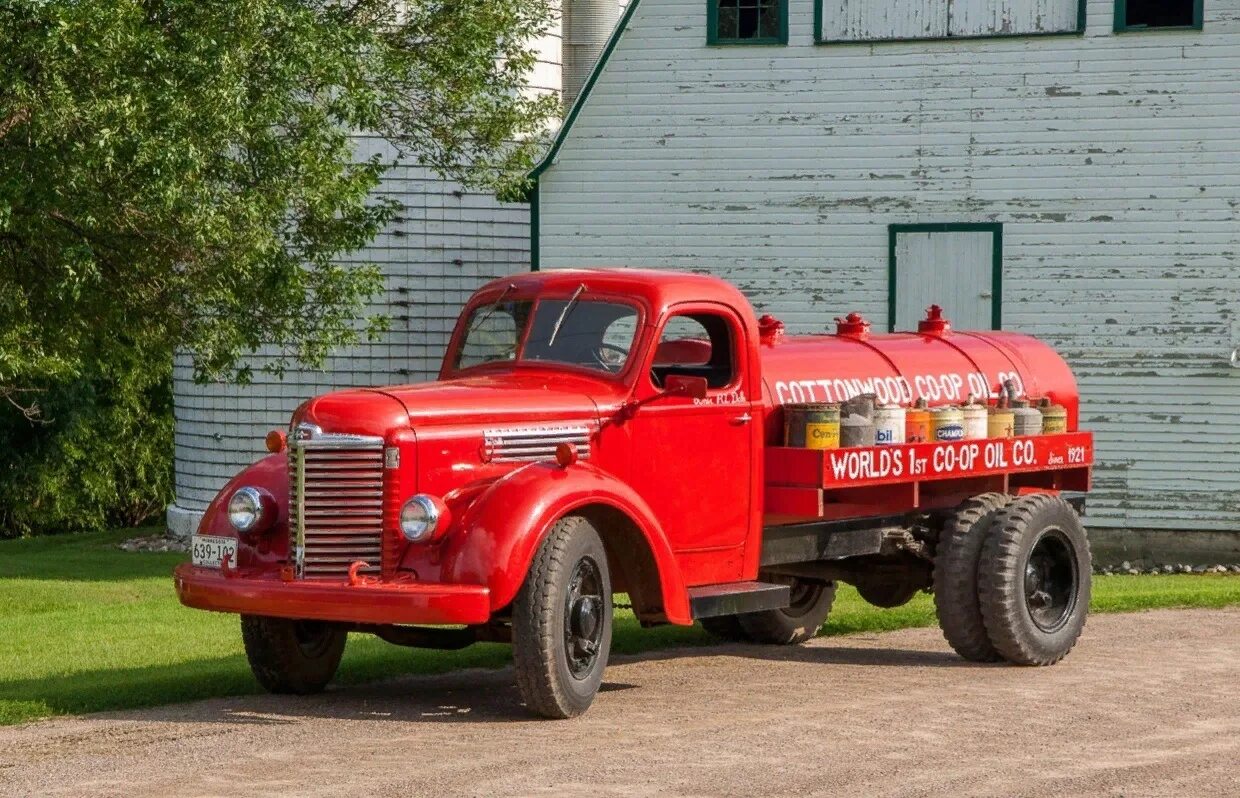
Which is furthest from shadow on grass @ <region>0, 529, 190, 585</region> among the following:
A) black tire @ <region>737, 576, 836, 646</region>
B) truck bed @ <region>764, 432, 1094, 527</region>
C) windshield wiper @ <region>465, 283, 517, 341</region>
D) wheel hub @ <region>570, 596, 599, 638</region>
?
wheel hub @ <region>570, 596, 599, 638</region>

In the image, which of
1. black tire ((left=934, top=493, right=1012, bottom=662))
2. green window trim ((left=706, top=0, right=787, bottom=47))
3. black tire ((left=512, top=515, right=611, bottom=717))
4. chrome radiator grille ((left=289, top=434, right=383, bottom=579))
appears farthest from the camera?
green window trim ((left=706, top=0, right=787, bottom=47))

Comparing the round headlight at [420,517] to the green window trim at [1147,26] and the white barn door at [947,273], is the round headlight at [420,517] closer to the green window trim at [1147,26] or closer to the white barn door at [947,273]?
the white barn door at [947,273]

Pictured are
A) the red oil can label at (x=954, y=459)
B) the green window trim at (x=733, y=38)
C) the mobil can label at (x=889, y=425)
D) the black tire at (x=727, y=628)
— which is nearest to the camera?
the red oil can label at (x=954, y=459)

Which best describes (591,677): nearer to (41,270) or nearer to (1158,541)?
(41,270)

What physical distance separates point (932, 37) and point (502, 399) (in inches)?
466

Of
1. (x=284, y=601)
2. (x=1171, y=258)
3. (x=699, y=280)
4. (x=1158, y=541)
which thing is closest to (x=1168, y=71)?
(x=1171, y=258)

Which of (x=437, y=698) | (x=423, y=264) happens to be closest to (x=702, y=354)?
(x=437, y=698)

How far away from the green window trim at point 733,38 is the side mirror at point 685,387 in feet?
36.0

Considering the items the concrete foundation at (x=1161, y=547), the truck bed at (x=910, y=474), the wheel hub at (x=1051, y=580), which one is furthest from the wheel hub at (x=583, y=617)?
the concrete foundation at (x=1161, y=547)

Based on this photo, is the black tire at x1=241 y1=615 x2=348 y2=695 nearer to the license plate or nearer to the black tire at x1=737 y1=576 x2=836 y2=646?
the license plate

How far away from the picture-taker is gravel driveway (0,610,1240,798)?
27.3 feet

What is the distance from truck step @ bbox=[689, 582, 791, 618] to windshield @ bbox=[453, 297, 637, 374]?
4.24ft

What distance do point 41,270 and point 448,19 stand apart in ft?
19.0

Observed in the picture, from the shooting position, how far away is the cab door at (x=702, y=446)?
35.5 ft
